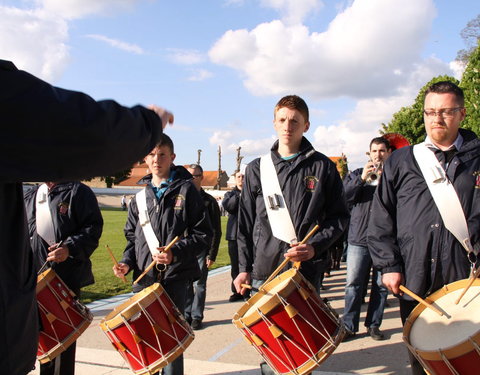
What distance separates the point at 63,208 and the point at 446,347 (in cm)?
348

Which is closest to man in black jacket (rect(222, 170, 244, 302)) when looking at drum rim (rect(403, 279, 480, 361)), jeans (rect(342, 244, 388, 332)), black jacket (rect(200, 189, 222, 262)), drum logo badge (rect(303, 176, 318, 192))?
black jacket (rect(200, 189, 222, 262))

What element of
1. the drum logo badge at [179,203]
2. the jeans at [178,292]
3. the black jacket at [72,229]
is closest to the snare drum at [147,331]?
the jeans at [178,292]

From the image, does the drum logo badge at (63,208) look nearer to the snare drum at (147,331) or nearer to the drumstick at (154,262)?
the drumstick at (154,262)

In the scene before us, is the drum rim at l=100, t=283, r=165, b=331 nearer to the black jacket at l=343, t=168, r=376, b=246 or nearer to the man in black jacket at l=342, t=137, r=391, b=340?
the man in black jacket at l=342, t=137, r=391, b=340

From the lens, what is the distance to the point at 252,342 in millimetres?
3301

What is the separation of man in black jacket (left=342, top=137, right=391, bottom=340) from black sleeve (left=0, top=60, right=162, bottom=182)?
466 cm

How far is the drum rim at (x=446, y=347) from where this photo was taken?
247 cm

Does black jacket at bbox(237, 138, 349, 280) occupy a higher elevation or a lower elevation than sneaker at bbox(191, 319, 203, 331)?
higher

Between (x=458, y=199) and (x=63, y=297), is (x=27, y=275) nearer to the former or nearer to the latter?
(x=63, y=297)

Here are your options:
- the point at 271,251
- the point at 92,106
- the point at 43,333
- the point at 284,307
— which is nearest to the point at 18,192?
the point at 92,106

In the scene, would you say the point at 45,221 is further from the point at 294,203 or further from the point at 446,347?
the point at 446,347

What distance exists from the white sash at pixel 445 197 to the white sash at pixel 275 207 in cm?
106

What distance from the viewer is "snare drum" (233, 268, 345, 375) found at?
3135mm

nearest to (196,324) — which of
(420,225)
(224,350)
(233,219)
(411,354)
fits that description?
(224,350)
